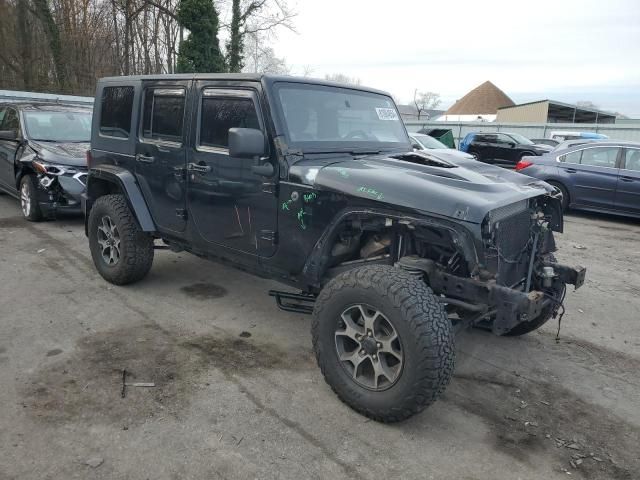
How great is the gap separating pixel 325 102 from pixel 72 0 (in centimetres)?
2825

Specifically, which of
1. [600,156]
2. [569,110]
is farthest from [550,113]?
[600,156]

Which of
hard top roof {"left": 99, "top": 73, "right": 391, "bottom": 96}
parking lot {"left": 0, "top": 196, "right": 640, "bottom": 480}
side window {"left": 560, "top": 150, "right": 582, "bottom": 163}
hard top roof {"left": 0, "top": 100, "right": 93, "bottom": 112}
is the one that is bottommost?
parking lot {"left": 0, "top": 196, "right": 640, "bottom": 480}

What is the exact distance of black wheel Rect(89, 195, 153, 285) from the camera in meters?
4.72

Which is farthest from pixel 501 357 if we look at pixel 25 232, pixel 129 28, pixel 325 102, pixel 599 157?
pixel 129 28

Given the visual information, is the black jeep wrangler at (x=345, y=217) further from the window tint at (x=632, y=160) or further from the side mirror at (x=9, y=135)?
the window tint at (x=632, y=160)

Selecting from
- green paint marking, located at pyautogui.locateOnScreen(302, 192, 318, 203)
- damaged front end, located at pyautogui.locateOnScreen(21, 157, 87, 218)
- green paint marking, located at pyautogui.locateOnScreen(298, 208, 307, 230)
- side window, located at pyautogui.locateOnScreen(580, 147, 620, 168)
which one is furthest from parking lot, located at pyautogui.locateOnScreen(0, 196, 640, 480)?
side window, located at pyautogui.locateOnScreen(580, 147, 620, 168)

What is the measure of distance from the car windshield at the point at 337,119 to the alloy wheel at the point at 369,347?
1301mm

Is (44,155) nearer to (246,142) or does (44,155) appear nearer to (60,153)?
(60,153)

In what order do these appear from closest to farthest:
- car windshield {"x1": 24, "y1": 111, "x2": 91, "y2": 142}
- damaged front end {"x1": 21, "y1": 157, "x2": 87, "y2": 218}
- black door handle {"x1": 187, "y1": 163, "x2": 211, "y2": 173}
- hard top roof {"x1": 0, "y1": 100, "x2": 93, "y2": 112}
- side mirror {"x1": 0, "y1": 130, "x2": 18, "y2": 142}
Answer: black door handle {"x1": 187, "y1": 163, "x2": 211, "y2": 173}, damaged front end {"x1": 21, "y1": 157, "x2": 87, "y2": 218}, side mirror {"x1": 0, "y1": 130, "x2": 18, "y2": 142}, car windshield {"x1": 24, "y1": 111, "x2": 91, "y2": 142}, hard top roof {"x1": 0, "y1": 100, "x2": 93, "y2": 112}

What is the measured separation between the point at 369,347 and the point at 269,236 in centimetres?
116

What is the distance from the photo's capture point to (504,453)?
2803mm

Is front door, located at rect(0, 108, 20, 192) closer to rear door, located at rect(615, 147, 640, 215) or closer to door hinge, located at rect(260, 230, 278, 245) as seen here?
door hinge, located at rect(260, 230, 278, 245)

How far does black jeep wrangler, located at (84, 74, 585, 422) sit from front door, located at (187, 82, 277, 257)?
0.5 inches

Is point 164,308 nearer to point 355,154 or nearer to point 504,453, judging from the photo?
point 355,154
